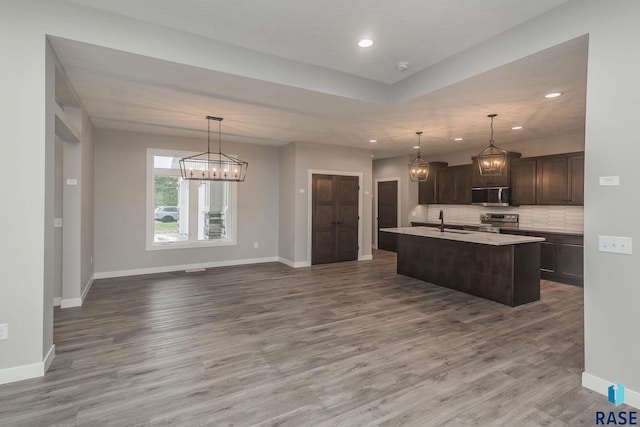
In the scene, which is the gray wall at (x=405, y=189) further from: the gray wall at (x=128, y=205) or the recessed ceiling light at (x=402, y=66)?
the recessed ceiling light at (x=402, y=66)

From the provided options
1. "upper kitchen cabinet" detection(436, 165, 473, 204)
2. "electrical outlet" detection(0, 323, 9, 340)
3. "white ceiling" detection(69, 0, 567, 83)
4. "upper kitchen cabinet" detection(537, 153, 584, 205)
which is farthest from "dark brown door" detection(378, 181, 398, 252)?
"electrical outlet" detection(0, 323, 9, 340)

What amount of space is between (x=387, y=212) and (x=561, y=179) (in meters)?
4.50

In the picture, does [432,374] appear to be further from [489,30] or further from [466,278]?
[489,30]

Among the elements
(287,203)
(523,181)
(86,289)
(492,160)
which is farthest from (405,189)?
(86,289)

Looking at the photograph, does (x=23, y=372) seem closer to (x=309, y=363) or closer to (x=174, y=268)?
(x=309, y=363)

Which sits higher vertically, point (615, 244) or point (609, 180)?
point (609, 180)

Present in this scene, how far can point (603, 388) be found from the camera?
239 centimetres

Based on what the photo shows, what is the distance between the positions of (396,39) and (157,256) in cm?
586

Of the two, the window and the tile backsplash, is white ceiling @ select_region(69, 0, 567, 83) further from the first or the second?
the tile backsplash

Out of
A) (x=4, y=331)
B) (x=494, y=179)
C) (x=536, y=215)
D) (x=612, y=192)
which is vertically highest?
(x=494, y=179)

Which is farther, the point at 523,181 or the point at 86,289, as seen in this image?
the point at 523,181

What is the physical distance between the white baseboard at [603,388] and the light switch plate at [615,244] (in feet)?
3.18

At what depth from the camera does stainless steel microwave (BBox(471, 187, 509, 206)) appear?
6.97m

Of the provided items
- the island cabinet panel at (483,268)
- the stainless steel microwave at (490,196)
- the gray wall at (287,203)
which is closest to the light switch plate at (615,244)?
the island cabinet panel at (483,268)
